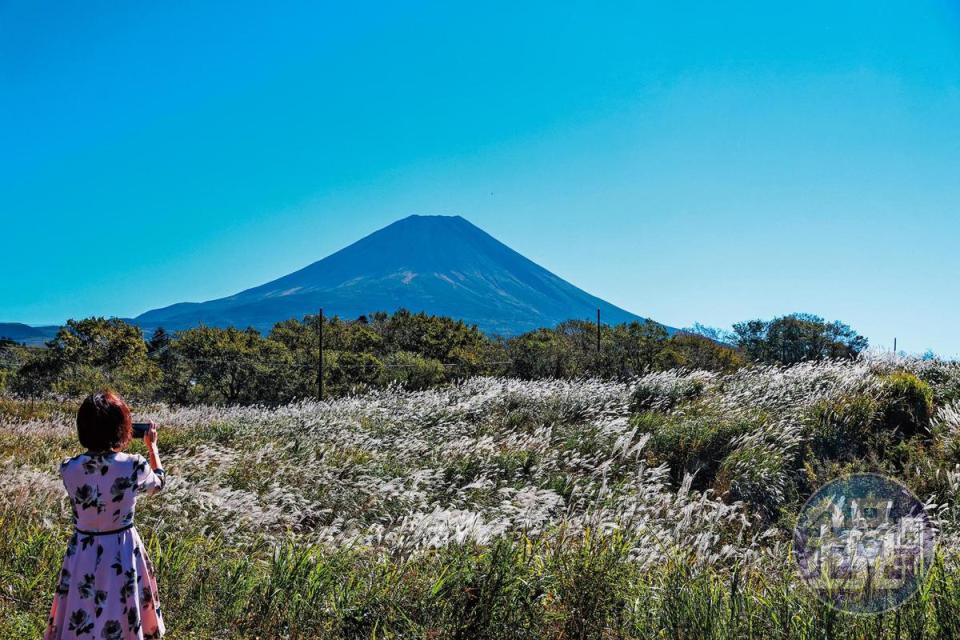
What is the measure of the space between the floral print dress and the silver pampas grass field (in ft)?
1.81

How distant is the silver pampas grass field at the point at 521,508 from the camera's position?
3434mm

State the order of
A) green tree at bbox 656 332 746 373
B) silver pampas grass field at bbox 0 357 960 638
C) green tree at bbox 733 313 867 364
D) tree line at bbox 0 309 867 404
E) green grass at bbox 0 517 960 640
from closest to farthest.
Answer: green grass at bbox 0 517 960 640, silver pampas grass field at bbox 0 357 960 638, tree line at bbox 0 309 867 404, green tree at bbox 656 332 746 373, green tree at bbox 733 313 867 364

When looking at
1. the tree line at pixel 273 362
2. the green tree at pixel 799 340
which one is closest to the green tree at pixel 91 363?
the tree line at pixel 273 362

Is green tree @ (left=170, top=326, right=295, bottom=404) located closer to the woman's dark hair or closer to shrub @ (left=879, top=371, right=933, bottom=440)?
shrub @ (left=879, top=371, right=933, bottom=440)

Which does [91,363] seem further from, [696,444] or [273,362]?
[696,444]

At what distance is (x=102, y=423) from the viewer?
3127mm

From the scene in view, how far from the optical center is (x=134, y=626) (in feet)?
10.4

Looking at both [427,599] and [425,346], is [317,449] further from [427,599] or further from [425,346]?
[425,346]

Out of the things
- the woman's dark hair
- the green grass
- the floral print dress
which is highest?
the woman's dark hair

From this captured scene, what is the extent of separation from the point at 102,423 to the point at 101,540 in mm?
631

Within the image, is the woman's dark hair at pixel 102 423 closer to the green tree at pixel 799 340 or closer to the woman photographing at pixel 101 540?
the woman photographing at pixel 101 540

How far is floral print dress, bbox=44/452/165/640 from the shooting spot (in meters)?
3.06

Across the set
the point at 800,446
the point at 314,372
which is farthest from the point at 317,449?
the point at 314,372

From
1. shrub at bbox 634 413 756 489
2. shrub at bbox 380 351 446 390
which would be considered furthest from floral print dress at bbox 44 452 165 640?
shrub at bbox 380 351 446 390
